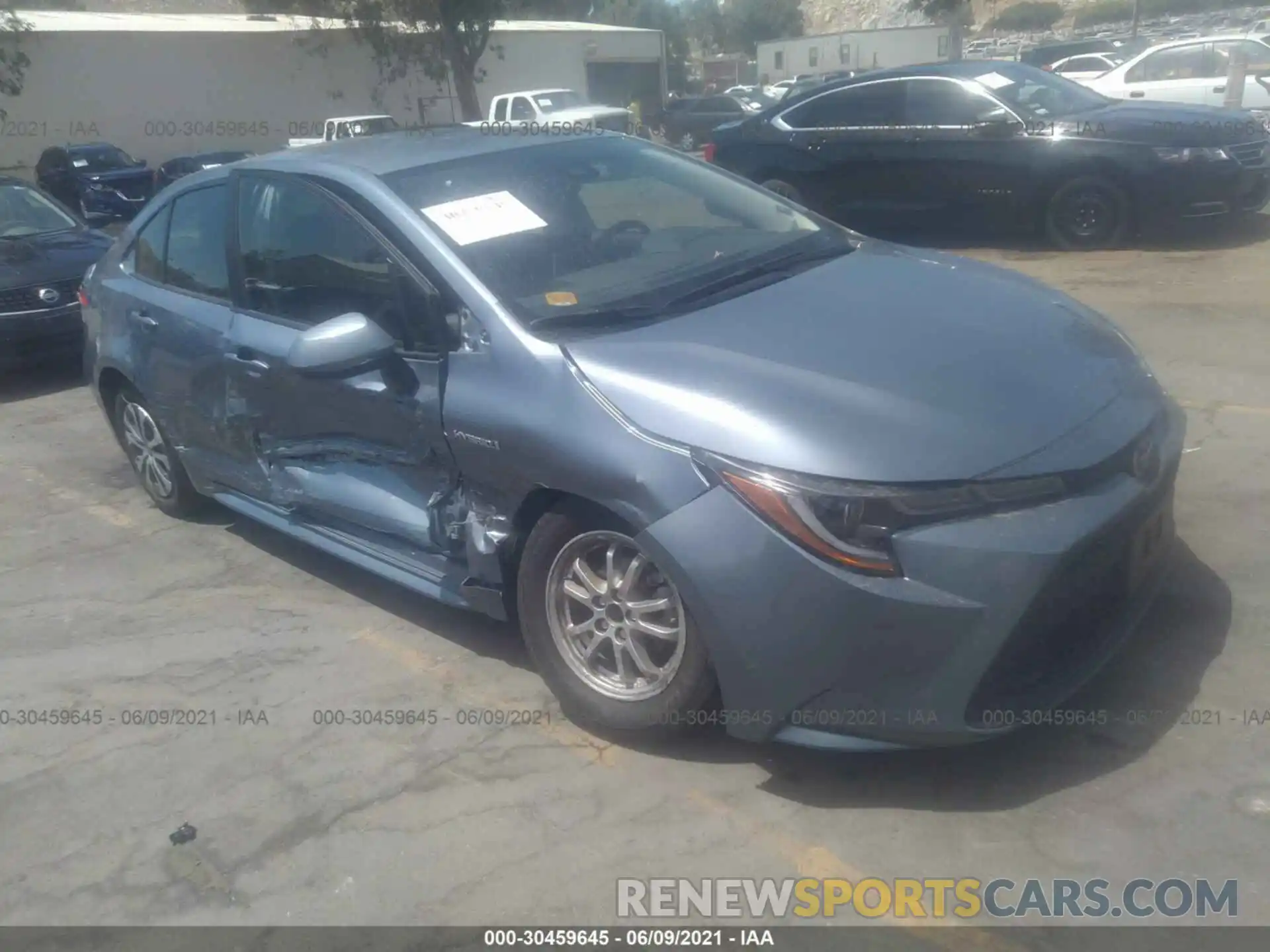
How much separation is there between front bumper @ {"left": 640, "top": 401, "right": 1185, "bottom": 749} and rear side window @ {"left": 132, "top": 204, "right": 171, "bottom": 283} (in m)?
3.32

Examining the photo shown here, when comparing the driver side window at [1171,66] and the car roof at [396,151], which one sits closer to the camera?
the car roof at [396,151]

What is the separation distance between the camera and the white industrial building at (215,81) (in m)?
29.7

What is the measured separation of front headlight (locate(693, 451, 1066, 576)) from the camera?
290 centimetres

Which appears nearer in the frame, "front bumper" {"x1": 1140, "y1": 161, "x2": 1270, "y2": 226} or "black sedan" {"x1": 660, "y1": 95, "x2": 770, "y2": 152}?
"front bumper" {"x1": 1140, "y1": 161, "x2": 1270, "y2": 226}

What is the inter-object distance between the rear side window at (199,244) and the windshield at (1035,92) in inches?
278

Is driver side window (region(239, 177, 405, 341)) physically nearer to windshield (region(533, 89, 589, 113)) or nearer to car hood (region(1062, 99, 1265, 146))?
car hood (region(1062, 99, 1265, 146))

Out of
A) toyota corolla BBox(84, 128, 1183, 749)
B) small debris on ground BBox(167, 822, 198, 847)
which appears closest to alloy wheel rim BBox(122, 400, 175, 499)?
toyota corolla BBox(84, 128, 1183, 749)

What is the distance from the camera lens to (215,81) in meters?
33.0

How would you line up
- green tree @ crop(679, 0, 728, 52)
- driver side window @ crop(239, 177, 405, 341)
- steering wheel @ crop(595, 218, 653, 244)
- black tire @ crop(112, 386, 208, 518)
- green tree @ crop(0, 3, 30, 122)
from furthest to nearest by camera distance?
green tree @ crop(679, 0, 728, 52) < green tree @ crop(0, 3, 30, 122) < black tire @ crop(112, 386, 208, 518) < steering wheel @ crop(595, 218, 653, 244) < driver side window @ crop(239, 177, 405, 341)

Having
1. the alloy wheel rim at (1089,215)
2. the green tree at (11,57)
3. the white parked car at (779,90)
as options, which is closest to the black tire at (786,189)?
the alloy wheel rim at (1089,215)

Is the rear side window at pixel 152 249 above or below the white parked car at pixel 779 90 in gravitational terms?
above

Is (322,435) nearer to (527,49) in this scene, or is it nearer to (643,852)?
(643,852)
